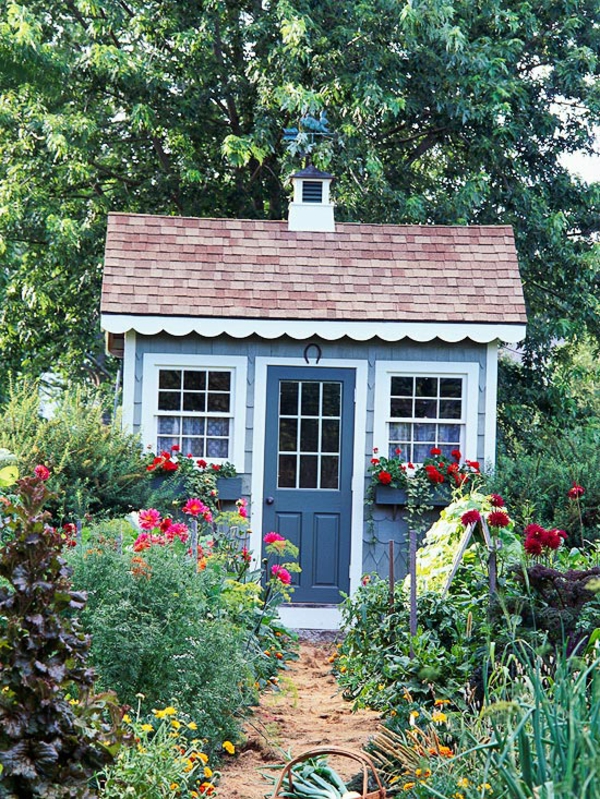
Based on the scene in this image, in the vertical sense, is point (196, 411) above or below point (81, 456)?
above

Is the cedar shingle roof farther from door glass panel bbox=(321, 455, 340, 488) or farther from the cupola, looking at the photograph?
door glass panel bbox=(321, 455, 340, 488)

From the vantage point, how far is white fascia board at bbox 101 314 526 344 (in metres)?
10.4

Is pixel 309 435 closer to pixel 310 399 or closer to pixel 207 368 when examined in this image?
pixel 310 399

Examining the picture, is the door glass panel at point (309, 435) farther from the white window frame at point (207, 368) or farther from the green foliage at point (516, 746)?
the green foliage at point (516, 746)

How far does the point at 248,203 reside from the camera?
52.2 ft

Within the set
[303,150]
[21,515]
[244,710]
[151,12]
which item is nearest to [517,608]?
[244,710]

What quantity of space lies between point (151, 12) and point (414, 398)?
7.15 m

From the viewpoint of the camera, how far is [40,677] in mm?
3576

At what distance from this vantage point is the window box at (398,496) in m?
10.4

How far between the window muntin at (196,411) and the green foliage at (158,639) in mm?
5154

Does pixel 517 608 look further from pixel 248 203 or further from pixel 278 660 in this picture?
pixel 248 203

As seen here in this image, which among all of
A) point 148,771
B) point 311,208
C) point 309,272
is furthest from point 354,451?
point 148,771

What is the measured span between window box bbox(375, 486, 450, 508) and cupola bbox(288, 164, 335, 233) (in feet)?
9.25

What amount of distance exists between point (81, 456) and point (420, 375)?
10.6ft
